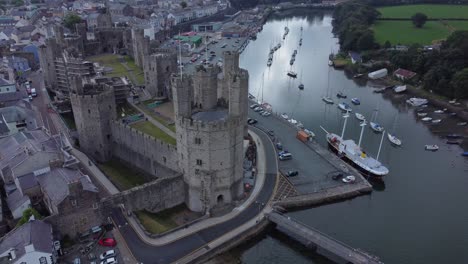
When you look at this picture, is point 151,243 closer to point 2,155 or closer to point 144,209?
point 144,209

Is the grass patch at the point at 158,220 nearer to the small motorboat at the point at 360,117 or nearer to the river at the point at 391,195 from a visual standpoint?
the river at the point at 391,195

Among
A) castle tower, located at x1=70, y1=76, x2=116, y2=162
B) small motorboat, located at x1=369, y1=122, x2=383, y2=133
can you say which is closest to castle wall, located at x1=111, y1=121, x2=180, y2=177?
castle tower, located at x1=70, y1=76, x2=116, y2=162

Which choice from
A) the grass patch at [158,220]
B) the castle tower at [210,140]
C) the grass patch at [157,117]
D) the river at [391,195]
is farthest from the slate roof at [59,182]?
the river at [391,195]

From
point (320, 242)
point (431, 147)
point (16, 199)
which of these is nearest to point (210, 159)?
point (320, 242)

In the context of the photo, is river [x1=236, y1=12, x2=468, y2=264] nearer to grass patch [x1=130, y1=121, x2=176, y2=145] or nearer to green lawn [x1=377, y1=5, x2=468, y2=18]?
grass patch [x1=130, y1=121, x2=176, y2=145]

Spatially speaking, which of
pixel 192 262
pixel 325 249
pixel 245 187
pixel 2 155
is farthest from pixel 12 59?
pixel 325 249

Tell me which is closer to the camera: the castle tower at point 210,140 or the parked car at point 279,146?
the castle tower at point 210,140
